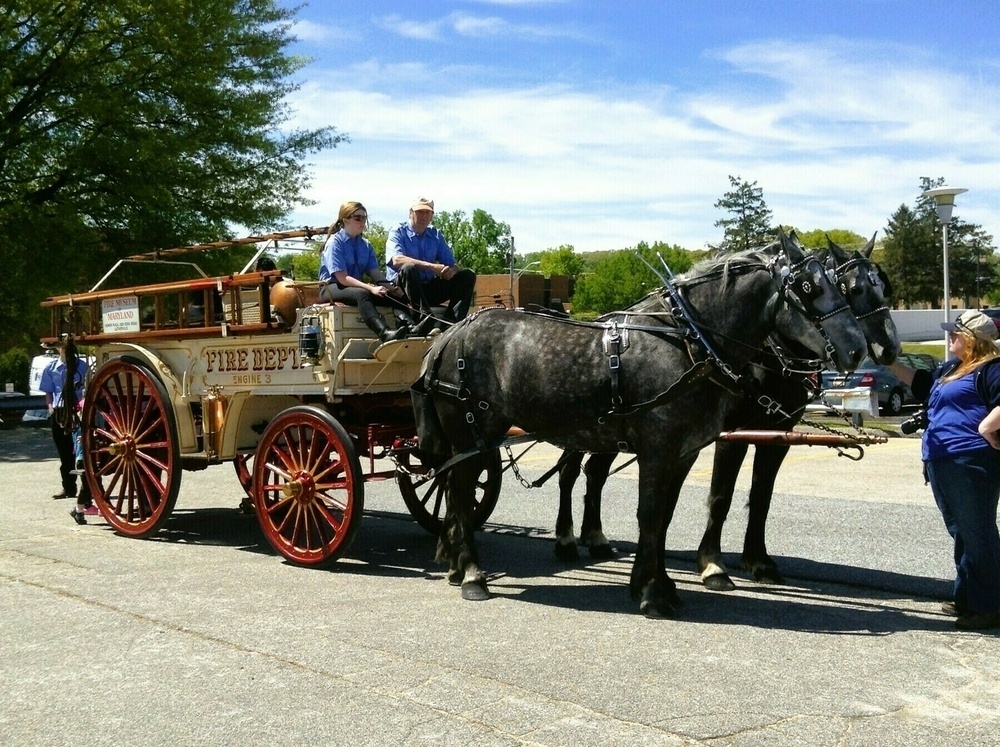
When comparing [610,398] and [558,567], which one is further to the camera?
[558,567]

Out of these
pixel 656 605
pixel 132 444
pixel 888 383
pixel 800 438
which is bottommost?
pixel 888 383

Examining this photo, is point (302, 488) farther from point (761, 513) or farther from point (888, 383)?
point (888, 383)

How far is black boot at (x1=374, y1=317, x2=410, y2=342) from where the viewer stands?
7797mm

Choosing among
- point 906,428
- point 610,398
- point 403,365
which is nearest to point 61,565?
point 403,365

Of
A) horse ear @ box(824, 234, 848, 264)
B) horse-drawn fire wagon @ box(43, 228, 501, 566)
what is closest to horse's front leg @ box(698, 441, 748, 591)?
horse ear @ box(824, 234, 848, 264)

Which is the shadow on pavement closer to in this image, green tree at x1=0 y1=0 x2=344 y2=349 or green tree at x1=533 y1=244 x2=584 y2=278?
green tree at x1=0 y1=0 x2=344 y2=349

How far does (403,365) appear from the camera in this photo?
322 inches

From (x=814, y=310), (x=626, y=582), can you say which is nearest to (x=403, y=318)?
(x=626, y=582)

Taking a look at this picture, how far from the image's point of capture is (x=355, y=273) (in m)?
8.34

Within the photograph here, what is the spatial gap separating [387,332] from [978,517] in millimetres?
4047

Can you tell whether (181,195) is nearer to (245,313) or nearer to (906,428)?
(245,313)

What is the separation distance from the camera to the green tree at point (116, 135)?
69.3 ft

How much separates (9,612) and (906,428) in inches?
215

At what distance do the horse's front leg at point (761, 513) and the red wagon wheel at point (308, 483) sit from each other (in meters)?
2.66
